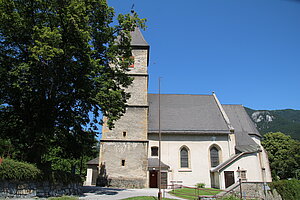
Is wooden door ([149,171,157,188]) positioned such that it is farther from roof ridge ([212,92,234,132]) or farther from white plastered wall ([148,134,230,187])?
roof ridge ([212,92,234,132])

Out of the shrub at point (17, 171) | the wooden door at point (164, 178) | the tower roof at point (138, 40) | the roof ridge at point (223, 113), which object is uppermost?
the tower roof at point (138, 40)

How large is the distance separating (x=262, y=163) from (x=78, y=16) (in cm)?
2471

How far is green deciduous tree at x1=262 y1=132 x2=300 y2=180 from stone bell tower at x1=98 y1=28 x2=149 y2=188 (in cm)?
2840

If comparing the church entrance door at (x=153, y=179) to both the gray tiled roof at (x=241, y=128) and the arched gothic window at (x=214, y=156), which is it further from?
the gray tiled roof at (x=241, y=128)

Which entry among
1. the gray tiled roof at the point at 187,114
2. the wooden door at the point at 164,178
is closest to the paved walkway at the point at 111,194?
the wooden door at the point at 164,178

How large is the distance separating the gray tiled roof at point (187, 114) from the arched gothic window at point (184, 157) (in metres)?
2.34

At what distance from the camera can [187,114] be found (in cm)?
2941

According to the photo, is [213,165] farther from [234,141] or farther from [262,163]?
[262,163]

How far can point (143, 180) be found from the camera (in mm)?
22281

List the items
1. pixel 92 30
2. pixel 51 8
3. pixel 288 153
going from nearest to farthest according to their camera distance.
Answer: pixel 51 8 → pixel 92 30 → pixel 288 153

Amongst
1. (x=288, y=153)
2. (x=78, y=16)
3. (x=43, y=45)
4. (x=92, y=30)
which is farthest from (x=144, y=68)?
(x=288, y=153)

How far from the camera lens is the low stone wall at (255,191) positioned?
54.6 feet

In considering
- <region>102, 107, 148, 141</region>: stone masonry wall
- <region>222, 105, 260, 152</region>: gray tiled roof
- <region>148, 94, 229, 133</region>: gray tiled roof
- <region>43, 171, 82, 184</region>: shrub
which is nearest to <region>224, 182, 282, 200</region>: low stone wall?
<region>222, 105, 260, 152</region>: gray tiled roof

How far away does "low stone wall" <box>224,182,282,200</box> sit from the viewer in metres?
16.7
